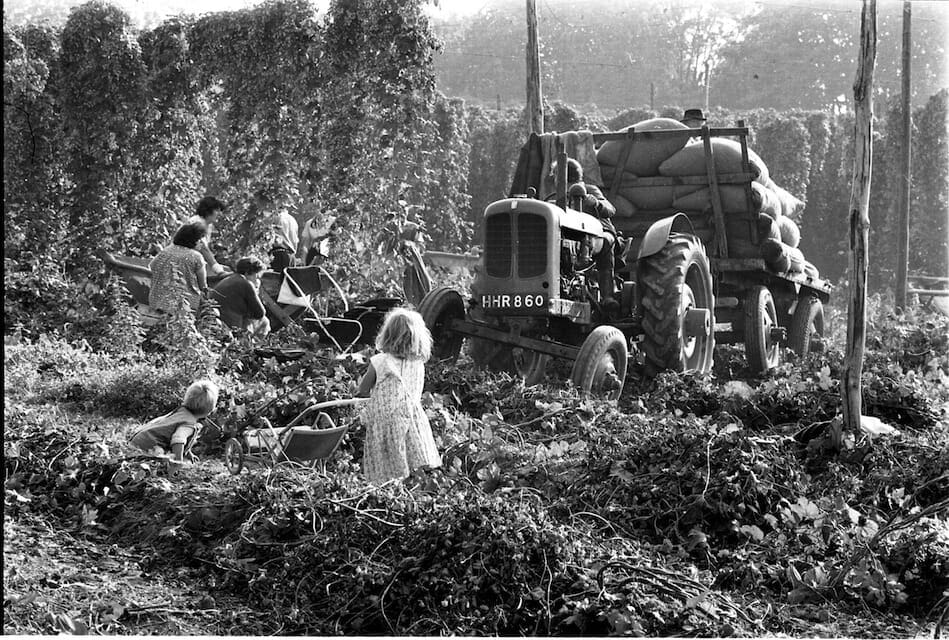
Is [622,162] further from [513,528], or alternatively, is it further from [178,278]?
[513,528]

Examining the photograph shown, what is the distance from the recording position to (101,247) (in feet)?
42.3

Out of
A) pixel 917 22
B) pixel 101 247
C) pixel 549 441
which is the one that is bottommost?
pixel 549 441

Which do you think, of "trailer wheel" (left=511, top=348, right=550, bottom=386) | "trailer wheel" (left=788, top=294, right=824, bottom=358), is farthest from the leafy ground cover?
"trailer wheel" (left=788, top=294, right=824, bottom=358)

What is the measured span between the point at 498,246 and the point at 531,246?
27cm

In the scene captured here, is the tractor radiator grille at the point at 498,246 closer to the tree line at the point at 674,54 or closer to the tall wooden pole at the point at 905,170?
the tall wooden pole at the point at 905,170

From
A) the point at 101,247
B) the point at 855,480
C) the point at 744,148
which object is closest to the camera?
the point at 855,480

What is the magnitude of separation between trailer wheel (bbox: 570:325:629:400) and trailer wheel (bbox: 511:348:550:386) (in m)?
1.12

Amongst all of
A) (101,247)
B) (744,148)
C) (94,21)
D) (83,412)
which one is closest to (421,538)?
(83,412)

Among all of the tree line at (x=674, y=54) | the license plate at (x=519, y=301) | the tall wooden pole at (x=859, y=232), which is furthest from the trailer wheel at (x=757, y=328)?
the tree line at (x=674, y=54)

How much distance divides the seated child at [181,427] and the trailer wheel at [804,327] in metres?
8.25

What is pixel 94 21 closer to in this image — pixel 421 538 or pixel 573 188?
pixel 573 188

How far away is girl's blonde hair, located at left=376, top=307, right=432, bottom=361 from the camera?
599cm

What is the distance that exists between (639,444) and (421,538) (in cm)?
196

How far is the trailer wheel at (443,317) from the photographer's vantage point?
9.58 m
